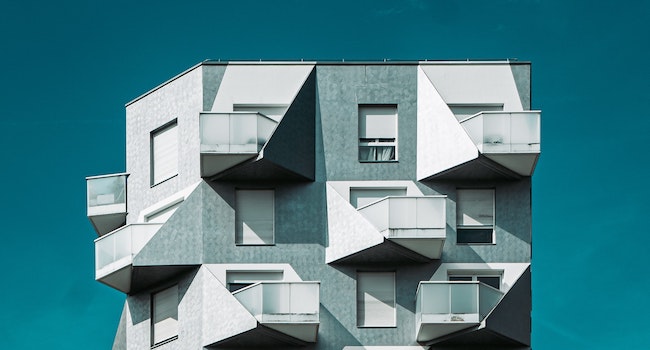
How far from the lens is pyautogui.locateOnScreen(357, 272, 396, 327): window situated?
66625 millimetres

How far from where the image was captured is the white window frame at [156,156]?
2731 inches

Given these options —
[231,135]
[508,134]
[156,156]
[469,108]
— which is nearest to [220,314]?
[231,135]

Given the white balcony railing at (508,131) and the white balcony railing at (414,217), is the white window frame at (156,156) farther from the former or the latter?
the white balcony railing at (508,131)

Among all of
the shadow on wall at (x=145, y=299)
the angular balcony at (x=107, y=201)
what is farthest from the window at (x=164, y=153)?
the shadow on wall at (x=145, y=299)

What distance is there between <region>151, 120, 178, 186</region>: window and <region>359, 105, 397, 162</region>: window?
6563 mm

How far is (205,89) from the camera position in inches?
2699

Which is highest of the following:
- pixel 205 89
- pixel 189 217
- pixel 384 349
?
pixel 205 89

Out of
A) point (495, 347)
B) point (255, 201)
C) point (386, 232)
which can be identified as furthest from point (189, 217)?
point (495, 347)

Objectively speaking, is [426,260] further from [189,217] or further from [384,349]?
[189,217]

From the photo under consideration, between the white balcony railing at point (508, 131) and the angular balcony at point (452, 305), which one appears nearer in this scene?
the angular balcony at point (452, 305)

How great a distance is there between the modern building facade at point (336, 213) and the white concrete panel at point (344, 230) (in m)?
0.05

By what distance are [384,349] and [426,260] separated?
3.32 metres

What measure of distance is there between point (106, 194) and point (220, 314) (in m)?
8.49

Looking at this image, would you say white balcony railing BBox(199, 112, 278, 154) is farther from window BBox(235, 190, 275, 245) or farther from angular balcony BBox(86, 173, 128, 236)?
angular balcony BBox(86, 173, 128, 236)
